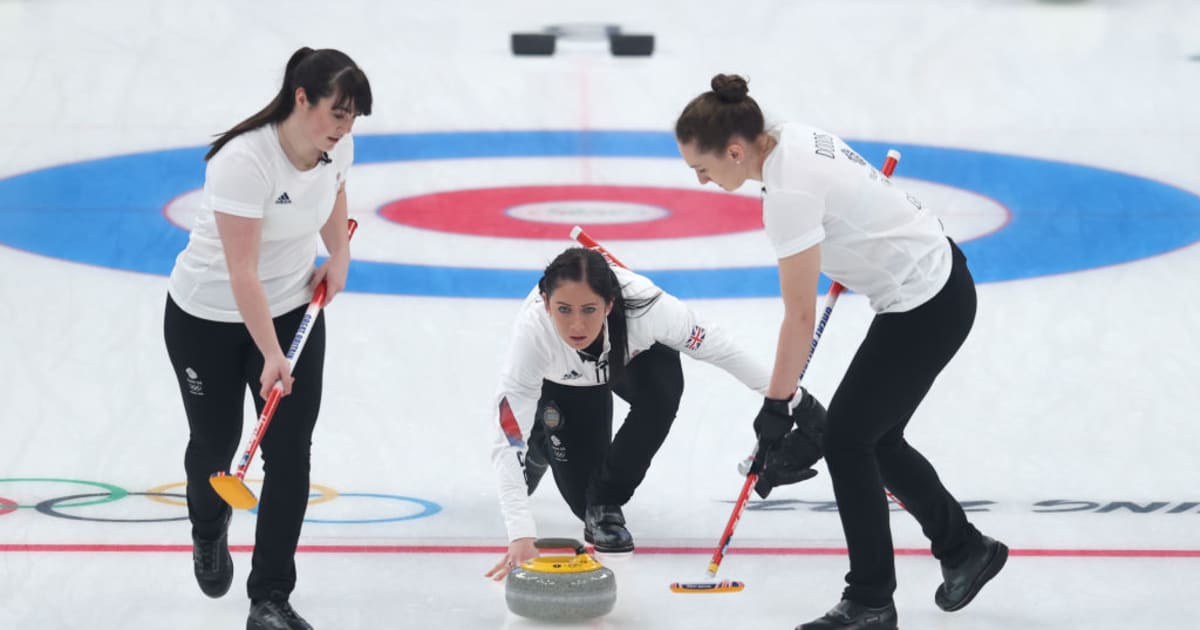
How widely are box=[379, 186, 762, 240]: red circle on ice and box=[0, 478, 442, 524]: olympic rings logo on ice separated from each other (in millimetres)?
3453

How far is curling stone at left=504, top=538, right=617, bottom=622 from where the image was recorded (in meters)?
3.81

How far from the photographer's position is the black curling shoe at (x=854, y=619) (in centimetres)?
373

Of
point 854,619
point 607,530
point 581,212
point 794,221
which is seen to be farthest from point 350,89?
point 581,212

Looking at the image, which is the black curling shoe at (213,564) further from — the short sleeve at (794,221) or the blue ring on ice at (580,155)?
the blue ring on ice at (580,155)

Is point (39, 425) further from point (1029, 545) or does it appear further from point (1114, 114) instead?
point (1114, 114)

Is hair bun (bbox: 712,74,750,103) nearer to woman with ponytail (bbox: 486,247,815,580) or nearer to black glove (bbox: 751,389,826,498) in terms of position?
woman with ponytail (bbox: 486,247,815,580)

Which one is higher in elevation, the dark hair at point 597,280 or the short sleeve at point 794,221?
the short sleeve at point 794,221

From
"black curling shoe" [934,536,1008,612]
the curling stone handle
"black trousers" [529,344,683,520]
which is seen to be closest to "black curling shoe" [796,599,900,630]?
"black curling shoe" [934,536,1008,612]

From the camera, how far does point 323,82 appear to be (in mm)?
3434

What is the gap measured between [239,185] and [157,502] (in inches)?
60.3

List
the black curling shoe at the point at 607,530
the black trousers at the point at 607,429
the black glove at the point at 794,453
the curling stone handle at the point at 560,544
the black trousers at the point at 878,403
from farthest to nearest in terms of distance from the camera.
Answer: the black trousers at the point at 607,429
the black curling shoe at the point at 607,530
the curling stone handle at the point at 560,544
the black glove at the point at 794,453
the black trousers at the point at 878,403

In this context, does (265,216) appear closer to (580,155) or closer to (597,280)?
(597,280)

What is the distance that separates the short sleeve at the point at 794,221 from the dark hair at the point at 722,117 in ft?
0.51

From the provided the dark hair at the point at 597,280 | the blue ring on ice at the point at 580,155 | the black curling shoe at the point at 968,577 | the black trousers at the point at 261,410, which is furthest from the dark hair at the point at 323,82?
the blue ring on ice at the point at 580,155
